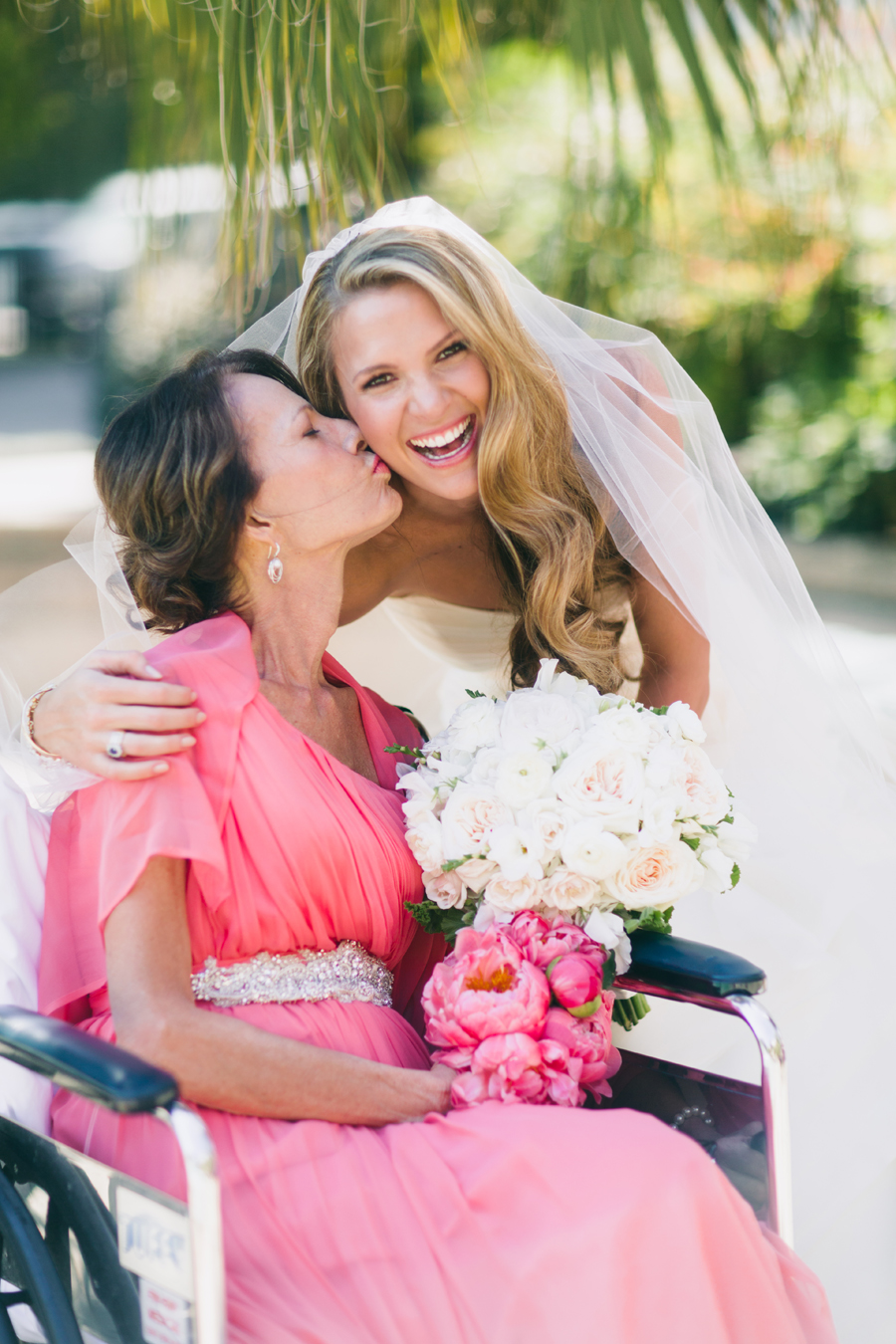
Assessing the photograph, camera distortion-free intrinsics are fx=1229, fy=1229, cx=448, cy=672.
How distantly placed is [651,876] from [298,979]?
1.82ft

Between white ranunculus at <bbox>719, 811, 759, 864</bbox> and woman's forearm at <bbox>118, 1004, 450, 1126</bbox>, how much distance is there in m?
0.56

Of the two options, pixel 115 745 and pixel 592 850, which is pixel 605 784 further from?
pixel 115 745

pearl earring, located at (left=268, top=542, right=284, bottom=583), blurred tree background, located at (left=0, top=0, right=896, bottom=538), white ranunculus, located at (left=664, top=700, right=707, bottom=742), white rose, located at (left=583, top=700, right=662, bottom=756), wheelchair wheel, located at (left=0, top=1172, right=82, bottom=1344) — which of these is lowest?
wheelchair wheel, located at (left=0, top=1172, right=82, bottom=1344)

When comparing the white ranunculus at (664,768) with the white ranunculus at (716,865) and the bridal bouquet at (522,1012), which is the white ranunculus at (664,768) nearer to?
the white ranunculus at (716,865)

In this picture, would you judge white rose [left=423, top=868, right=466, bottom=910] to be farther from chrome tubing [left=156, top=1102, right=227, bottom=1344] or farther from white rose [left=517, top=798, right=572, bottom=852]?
chrome tubing [left=156, top=1102, right=227, bottom=1344]

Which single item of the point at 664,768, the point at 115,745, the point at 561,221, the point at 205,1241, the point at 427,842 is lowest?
the point at 205,1241

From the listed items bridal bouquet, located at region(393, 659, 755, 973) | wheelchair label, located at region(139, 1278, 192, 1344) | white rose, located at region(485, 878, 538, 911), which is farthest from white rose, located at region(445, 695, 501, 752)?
wheelchair label, located at region(139, 1278, 192, 1344)

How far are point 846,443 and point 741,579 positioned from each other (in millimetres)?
8653

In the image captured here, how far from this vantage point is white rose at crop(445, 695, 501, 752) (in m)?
1.97

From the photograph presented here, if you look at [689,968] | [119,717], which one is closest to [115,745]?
[119,717]

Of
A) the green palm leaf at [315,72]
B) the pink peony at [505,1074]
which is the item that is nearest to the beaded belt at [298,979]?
the pink peony at [505,1074]

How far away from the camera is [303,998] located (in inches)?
73.2

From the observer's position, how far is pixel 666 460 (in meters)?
2.46

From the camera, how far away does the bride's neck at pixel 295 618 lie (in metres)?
2.09
